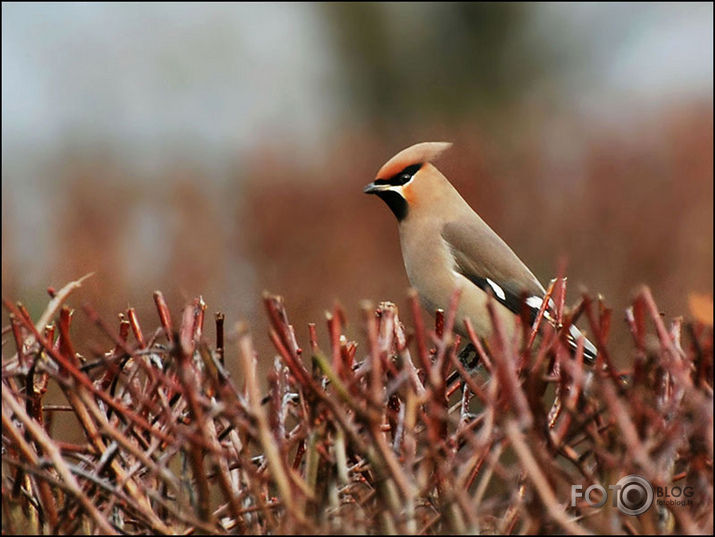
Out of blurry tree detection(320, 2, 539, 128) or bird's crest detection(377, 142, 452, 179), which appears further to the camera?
blurry tree detection(320, 2, 539, 128)

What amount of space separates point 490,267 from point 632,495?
10.5 feet

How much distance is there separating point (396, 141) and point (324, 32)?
907cm

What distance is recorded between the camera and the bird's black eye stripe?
4875mm

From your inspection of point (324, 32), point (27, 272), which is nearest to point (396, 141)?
point (27, 272)

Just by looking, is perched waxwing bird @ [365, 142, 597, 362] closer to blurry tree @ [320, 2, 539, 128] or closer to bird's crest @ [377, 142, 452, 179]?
bird's crest @ [377, 142, 452, 179]

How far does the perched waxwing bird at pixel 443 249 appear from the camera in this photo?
482 cm

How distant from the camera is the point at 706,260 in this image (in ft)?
33.0

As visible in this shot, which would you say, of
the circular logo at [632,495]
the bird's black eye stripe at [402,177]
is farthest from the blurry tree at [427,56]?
the circular logo at [632,495]

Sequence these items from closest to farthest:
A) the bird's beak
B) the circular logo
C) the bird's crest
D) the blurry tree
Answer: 1. the circular logo
2. the bird's crest
3. the bird's beak
4. the blurry tree

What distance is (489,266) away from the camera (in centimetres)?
498

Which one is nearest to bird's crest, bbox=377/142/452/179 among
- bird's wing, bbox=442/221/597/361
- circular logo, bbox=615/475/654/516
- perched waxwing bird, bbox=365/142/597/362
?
perched waxwing bird, bbox=365/142/597/362

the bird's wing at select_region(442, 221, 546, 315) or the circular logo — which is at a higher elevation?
the circular logo

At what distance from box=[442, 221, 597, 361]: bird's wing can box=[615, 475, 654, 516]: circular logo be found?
3074 mm

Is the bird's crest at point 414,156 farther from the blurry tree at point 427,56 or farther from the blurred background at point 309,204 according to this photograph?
the blurry tree at point 427,56
